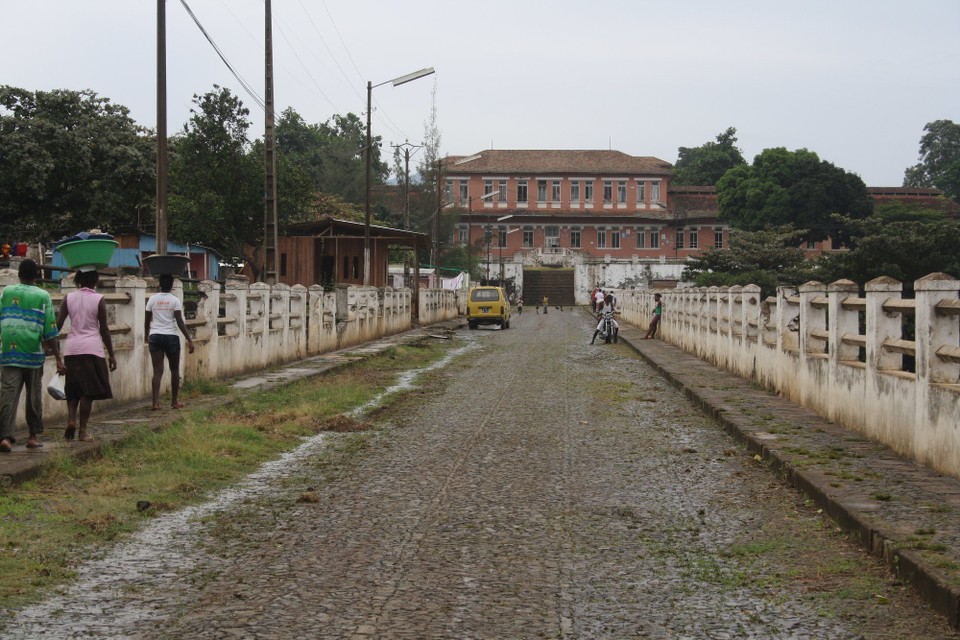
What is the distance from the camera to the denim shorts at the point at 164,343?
13414 mm

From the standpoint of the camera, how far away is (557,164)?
358 ft

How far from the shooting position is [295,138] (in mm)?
109688

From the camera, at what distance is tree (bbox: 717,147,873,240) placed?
300 feet

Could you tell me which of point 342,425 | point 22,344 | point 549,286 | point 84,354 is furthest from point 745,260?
point 22,344

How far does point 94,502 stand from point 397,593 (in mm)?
3304

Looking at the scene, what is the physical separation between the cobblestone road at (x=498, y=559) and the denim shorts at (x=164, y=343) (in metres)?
3.39

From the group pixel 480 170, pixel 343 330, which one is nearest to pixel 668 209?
pixel 480 170

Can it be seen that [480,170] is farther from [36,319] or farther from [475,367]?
[36,319]

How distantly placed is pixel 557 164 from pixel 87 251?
92.2 meters

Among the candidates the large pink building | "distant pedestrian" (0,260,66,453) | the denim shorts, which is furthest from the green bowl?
the large pink building

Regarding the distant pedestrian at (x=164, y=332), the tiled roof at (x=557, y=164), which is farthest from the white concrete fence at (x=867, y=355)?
the tiled roof at (x=557, y=164)

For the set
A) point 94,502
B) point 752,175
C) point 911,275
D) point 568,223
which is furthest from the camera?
point 568,223

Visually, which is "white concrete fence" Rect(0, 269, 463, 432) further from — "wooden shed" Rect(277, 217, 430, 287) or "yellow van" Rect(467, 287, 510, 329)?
"yellow van" Rect(467, 287, 510, 329)

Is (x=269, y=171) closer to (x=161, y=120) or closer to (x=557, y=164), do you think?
(x=161, y=120)
